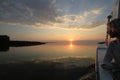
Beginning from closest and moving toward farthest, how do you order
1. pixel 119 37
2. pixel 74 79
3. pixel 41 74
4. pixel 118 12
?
pixel 119 37
pixel 118 12
pixel 74 79
pixel 41 74

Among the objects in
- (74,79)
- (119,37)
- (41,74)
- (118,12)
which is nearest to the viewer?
(119,37)

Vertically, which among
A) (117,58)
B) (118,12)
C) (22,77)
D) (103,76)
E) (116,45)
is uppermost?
(118,12)

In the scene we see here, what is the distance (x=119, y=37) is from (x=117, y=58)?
57 cm

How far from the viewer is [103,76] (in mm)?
4793

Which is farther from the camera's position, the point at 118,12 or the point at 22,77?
the point at 22,77

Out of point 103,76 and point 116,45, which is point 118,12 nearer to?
point 116,45

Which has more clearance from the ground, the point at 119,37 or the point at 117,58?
the point at 119,37

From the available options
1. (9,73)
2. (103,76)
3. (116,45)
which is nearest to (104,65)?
(103,76)

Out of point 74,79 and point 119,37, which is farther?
point 74,79

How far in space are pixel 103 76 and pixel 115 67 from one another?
0.42 meters

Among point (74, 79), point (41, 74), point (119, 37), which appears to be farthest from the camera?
point (41, 74)

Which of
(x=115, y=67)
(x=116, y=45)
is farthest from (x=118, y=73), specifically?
(x=116, y=45)

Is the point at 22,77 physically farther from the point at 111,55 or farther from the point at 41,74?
the point at 111,55

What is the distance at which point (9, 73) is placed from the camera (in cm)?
1888
